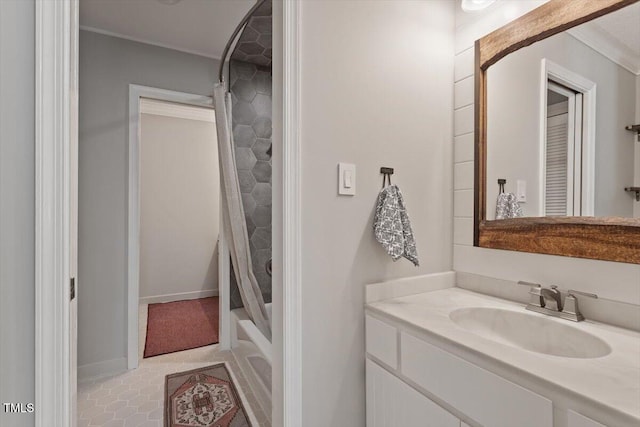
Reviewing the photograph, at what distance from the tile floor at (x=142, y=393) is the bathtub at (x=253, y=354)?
52 mm

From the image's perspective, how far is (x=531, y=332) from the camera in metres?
1.15

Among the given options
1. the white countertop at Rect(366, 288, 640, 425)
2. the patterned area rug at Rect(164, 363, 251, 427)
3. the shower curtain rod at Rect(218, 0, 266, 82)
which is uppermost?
the shower curtain rod at Rect(218, 0, 266, 82)

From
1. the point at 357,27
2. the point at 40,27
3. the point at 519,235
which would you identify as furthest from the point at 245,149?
the point at 519,235

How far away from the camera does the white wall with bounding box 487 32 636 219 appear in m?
1.05

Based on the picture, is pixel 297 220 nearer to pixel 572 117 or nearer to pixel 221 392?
pixel 572 117

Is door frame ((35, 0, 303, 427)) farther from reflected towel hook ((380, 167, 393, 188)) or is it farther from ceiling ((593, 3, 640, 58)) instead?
ceiling ((593, 3, 640, 58))

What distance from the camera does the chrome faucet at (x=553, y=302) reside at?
1.10 meters

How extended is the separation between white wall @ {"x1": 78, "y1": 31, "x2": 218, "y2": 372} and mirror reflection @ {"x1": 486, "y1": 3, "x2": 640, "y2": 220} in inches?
96.0

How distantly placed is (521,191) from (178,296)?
409 centimetres

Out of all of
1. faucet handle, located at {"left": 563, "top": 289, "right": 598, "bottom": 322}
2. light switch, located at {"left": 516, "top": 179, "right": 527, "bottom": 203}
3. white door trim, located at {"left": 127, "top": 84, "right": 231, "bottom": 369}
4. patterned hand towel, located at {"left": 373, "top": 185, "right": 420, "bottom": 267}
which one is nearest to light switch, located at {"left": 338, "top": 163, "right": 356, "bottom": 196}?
patterned hand towel, located at {"left": 373, "top": 185, "right": 420, "bottom": 267}

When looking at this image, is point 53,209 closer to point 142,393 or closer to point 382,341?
point 382,341

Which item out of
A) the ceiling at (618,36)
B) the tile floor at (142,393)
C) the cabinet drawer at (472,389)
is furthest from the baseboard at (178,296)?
the ceiling at (618,36)

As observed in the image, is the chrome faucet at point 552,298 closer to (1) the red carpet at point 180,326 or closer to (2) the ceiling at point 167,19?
(2) the ceiling at point 167,19

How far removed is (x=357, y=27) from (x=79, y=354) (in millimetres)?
2701
